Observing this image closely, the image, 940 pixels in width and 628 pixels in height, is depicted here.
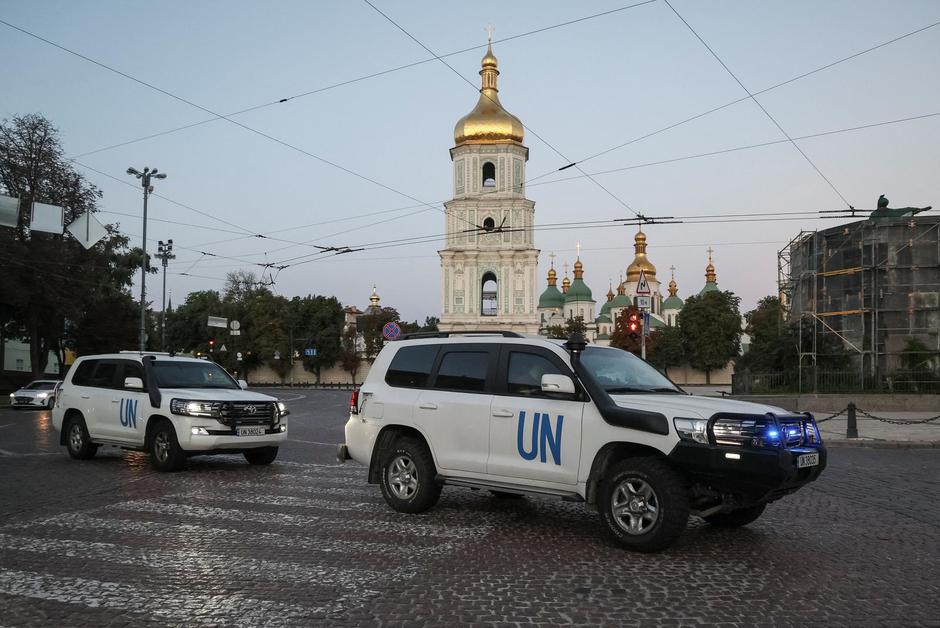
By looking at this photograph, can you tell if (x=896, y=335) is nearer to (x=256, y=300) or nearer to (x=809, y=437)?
(x=809, y=437)

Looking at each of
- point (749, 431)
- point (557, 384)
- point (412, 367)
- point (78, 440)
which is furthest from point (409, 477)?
point (78, 440)

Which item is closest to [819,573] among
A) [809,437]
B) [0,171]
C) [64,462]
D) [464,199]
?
[809,437]

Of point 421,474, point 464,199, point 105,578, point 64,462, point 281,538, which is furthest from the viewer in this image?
point 464,199

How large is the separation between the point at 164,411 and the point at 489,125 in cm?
7194

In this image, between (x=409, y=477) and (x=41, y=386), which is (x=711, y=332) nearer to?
(x=41, y=386)

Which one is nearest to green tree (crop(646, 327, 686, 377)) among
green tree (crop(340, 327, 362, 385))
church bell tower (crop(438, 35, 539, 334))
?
church bell tower (crop(438, 35, 539, 334))

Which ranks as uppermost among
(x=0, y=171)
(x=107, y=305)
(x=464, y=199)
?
(x=464, y=199)

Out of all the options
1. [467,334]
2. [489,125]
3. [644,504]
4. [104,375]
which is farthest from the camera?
[489,125]

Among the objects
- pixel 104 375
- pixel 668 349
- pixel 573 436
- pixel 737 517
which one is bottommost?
pixel 737 517

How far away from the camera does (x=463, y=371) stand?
8570 millimetres

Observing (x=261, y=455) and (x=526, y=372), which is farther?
(x=261, y=455)

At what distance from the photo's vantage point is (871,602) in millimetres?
5445

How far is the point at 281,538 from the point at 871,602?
4.76m

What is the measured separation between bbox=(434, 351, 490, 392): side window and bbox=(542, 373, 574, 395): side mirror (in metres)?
1.06
